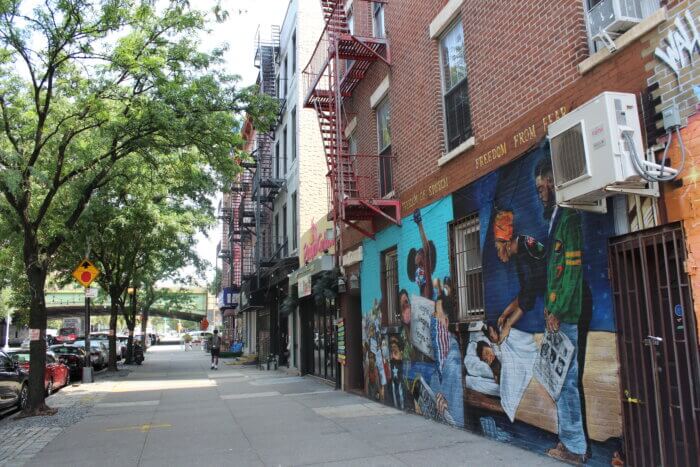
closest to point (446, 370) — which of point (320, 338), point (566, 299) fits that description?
point (566, 299)

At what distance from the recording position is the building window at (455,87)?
8.74 m

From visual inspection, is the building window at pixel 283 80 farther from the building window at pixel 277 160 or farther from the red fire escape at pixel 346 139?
the red fire escape at pixel 346 139

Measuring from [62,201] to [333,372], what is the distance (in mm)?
9407

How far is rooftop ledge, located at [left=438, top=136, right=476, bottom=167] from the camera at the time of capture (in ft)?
26.9

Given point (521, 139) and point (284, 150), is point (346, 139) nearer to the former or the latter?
point (521, 139)

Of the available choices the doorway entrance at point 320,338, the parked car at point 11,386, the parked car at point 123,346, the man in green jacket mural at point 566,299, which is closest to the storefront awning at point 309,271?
the doorway entrance at point 320,338

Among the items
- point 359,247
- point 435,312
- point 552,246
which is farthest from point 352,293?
point 552,246

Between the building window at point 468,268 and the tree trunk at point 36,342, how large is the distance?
8.84m

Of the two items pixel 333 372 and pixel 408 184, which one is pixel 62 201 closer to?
pixel 333 372

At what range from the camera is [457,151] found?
28.1 ft

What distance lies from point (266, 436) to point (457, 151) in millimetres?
5362

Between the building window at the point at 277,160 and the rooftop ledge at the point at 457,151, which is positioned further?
the building window at the point at 277,160

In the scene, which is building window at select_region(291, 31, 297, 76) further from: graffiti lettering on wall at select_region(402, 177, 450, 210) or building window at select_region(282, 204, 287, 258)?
graffiti lettering on wall at select_region(402, 177, 450, 210)

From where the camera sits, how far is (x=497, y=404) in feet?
24.0
